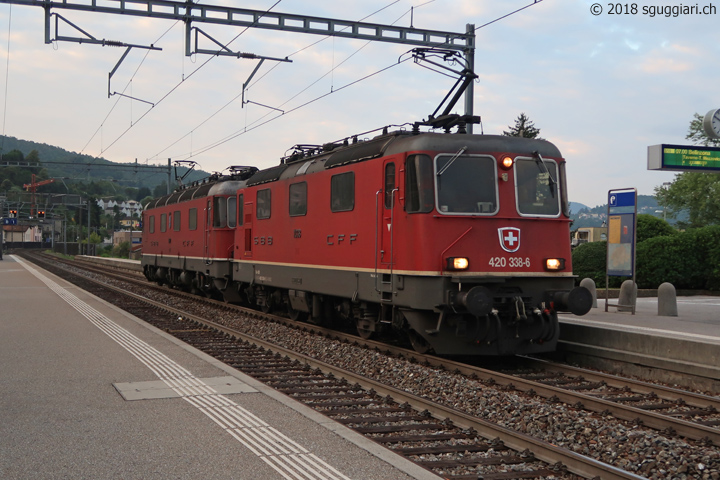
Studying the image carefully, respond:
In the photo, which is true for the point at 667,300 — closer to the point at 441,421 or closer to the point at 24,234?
the point at 441,421

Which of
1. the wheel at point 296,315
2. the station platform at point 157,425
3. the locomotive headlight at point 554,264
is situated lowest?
the station platform at point 157,425

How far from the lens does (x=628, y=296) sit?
14.9m

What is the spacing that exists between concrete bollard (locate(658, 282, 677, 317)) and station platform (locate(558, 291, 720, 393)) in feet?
0.71

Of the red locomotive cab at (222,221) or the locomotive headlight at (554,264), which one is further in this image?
the red locomotive cab at (222,221)

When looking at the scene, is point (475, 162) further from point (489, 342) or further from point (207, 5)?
point (207, 5)

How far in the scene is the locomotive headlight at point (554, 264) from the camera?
10766mm

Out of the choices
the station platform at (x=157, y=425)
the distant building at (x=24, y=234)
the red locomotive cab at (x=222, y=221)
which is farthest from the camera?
the distant building at (x=24, y=234)

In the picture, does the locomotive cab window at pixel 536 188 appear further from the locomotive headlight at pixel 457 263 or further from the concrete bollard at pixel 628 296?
the concrete bollard at pixel 628 296

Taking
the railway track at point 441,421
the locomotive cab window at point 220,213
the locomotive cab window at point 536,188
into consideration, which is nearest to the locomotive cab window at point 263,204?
the locomotive cab window at point 220,213

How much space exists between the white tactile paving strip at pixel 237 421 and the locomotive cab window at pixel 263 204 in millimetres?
5790

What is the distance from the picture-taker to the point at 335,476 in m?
5.16

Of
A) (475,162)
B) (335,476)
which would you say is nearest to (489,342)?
(475,162)

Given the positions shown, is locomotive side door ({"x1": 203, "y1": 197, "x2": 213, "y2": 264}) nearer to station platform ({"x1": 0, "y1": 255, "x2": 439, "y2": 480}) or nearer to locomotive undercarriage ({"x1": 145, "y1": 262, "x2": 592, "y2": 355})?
locomotive undercarriage ({"x1": 145, "y1": 262, "x2": 592, "y2": 355})

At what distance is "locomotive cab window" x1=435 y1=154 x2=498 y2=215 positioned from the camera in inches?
413
